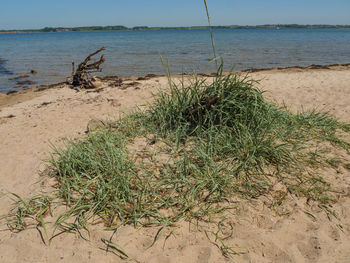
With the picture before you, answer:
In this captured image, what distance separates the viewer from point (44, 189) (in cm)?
263

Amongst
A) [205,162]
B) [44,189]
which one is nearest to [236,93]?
[205,162]

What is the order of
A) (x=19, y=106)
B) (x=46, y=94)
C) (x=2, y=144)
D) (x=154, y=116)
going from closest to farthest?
(x=154, y=116)
(x=2, y=144)
(x=19, y=106)
(x=46, y=94)

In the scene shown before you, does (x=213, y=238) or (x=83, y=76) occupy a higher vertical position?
(x=83, y=76)

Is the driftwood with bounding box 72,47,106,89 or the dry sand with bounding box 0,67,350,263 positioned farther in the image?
the driftwood with bounding box 72,47,106,89

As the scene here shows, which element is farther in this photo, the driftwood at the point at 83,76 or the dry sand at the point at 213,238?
the driftwood at the point at 83,76

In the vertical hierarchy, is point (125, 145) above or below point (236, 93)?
below

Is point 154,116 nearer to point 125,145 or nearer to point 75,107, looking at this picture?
point 125,145

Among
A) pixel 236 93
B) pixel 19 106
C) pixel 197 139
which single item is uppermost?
pixel 236 93

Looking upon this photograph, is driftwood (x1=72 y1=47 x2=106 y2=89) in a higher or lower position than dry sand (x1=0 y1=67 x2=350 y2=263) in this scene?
higher

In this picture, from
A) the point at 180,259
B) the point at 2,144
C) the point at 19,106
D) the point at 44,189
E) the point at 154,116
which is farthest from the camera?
the point at 19,106

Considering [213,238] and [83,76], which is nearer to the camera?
[213,238]

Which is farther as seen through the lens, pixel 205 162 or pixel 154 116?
pixel 154 116

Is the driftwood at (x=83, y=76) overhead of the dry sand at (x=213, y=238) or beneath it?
overhead

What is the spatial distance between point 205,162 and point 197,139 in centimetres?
60
